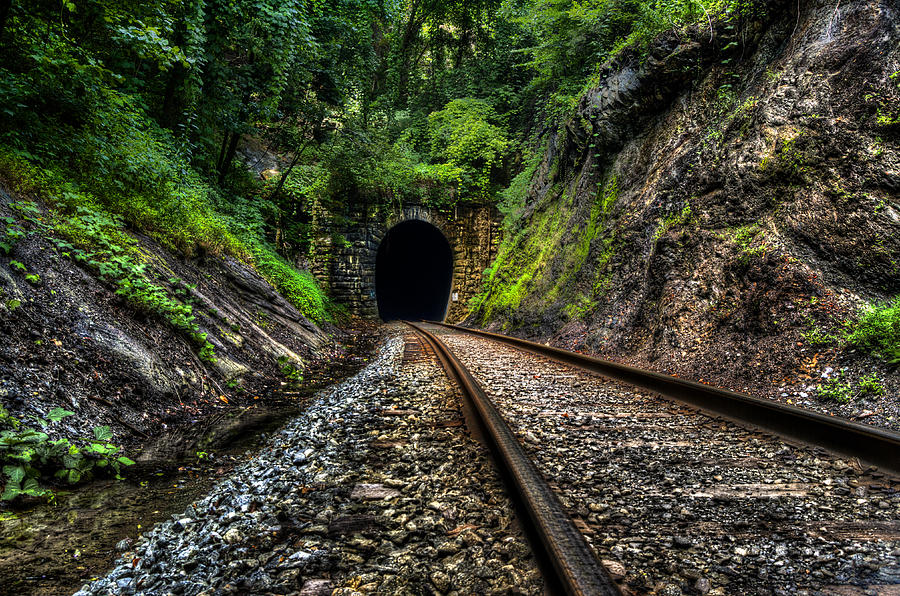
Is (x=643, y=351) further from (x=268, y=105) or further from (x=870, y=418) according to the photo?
(x=268, y=105)

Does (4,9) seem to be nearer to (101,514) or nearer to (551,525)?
(101,514)

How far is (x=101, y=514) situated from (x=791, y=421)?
385cm

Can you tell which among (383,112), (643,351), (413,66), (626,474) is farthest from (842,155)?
(413,66)

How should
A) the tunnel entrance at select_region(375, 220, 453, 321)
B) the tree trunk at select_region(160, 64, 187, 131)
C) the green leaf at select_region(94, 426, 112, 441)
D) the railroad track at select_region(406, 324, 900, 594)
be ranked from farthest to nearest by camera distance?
1. the tunnel entrance at select_region(375, 220, 453, 321)
2. the tree trunk at select_region(160, 64, 187, 131)
3. the green leaf at select_region(94, 426, 112, 441)
4. the railroad track at select_region(406, 324, 900, 594)

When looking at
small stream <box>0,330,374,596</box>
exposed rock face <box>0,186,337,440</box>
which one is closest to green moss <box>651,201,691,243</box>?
exposed rock face <box>0,186,337,440</box>

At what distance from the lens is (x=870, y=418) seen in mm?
2881

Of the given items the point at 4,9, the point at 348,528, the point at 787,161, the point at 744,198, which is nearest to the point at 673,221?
the point at 744,198

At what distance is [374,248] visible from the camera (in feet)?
57.6

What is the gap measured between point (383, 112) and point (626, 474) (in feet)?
69.0

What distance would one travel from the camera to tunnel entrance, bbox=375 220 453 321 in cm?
2134

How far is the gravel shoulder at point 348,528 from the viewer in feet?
4.76

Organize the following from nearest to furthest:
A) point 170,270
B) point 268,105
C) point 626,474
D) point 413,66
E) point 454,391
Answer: point 626,474 → point 454,391 → point 170,270 → point 268,105 → point 413,66

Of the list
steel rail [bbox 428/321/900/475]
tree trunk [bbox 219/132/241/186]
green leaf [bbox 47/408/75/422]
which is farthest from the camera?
tree trunk [bbox 219/132/241/186]

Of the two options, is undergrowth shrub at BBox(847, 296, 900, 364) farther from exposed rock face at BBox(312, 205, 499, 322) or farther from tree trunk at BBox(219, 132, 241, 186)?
exposed rock face at BBox(312, 205, 499, 322)
